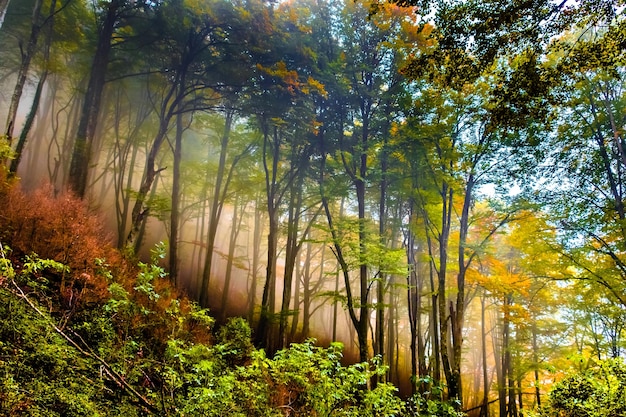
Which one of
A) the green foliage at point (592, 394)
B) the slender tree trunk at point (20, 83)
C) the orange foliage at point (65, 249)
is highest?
the slender tree trunk at point (20, 83)

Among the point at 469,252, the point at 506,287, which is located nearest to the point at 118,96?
the point at 469,252

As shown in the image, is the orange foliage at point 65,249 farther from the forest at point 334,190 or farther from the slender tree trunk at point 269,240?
the slender tree trunk at point 269,240

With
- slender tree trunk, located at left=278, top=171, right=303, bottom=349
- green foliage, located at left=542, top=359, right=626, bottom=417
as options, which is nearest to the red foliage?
slender tree trunk, located at left=278, top=171, right=303, bottom=349

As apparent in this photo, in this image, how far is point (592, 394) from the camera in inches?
181

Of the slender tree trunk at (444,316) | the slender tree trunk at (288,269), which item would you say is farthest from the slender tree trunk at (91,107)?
the slender tree trunk at (444,316)

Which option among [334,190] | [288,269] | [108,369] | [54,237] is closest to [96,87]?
[54,237]

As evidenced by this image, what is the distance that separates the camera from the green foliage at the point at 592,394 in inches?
170

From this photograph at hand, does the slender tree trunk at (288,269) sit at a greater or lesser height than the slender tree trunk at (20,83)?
lesser

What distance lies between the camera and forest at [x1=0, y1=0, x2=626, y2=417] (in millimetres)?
4059

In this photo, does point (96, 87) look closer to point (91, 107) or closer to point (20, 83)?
point (91, 107)

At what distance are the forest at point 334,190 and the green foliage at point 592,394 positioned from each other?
42 millimetres

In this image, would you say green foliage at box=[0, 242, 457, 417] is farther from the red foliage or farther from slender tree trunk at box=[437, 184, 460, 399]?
slender tree trunk at box=[437, 184, 460, 399]

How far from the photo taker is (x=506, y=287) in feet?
38.6

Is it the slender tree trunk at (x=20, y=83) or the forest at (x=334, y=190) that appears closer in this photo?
the forest at (x=334, y=190)
